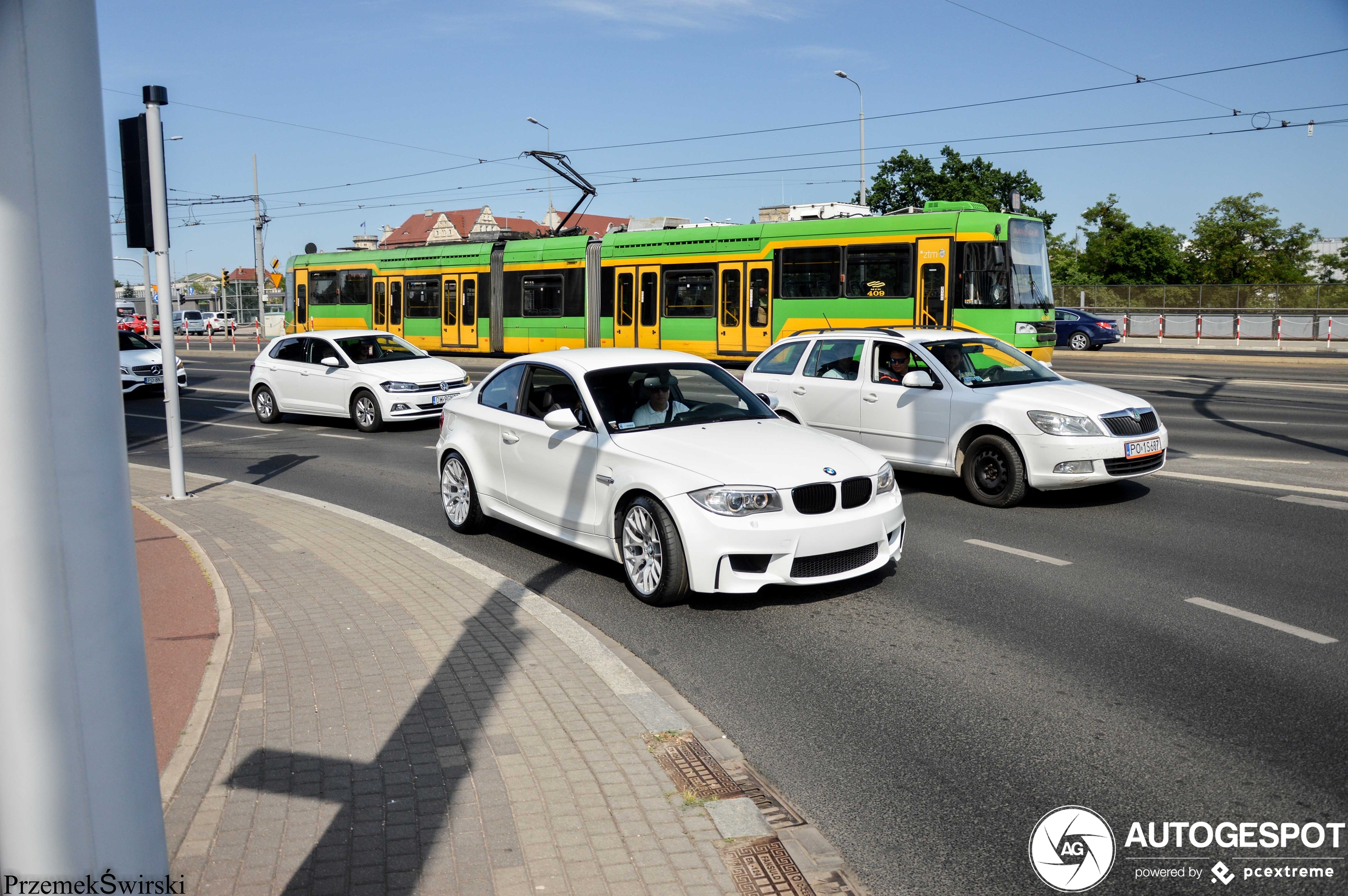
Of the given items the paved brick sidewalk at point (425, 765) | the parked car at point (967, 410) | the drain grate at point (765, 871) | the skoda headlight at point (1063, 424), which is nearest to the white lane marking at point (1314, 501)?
the parked car at point (967, 410)

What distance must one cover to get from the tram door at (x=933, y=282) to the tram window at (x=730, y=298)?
174 inches

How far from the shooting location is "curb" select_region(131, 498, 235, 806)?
4031 millimetres

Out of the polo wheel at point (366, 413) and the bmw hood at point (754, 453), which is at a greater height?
the bmw hood at point (754, 453)

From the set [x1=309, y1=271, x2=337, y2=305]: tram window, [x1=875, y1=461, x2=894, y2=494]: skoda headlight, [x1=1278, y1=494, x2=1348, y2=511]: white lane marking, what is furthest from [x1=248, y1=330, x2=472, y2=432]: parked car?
[x1=309, y1=271, x2=337, y2=305]: tram window

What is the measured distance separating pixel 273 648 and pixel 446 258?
25.4 m

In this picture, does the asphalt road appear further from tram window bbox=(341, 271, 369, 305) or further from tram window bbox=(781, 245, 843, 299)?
tram window bbox=(341, 271, 369, 305)

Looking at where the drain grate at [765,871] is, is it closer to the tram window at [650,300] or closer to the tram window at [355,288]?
the tram window at [650,300]

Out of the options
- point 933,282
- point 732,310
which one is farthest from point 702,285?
point 933,282

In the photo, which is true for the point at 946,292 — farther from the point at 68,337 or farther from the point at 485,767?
the point at 68,337

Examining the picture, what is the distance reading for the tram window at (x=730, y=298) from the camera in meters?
22.8

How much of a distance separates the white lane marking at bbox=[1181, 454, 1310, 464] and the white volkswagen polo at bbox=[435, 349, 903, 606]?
7123 mm

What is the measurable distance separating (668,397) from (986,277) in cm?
1315

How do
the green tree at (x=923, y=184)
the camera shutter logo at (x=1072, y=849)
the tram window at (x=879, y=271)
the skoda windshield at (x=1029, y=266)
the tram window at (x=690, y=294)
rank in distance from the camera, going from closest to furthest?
the camera shutter logo at (x=1072, y=849), the skoda windshield at (x=1029, y=266), the tram window at (x=879, y=271), the tram window at (x=690, y=294), the green tree at (x=923, y=184)

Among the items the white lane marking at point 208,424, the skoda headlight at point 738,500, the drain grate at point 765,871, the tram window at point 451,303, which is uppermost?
the tram window at point 451,303
